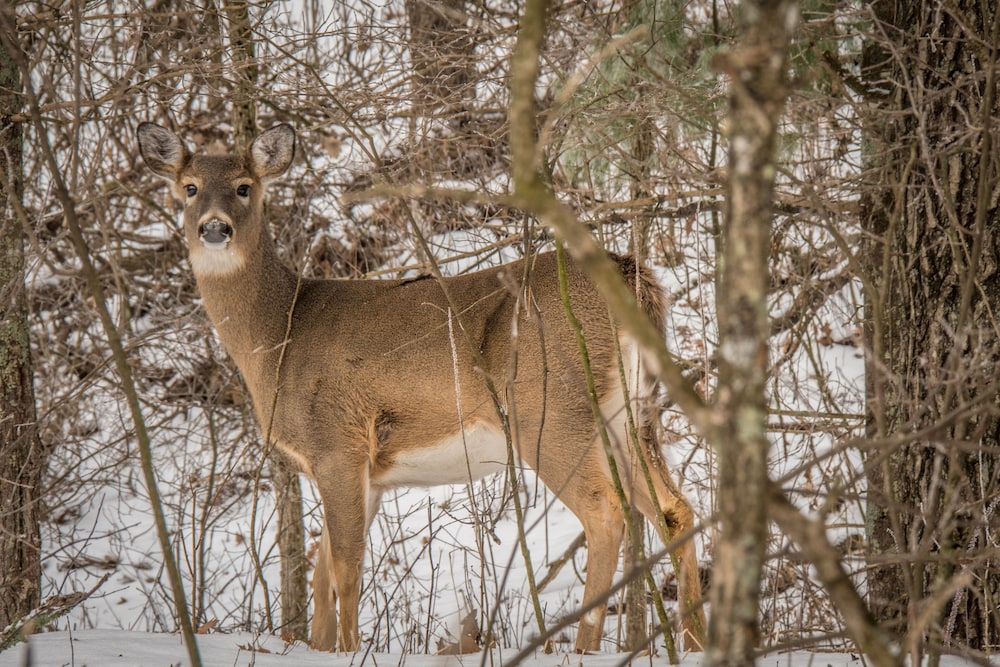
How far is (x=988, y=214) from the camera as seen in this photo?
12.8ft

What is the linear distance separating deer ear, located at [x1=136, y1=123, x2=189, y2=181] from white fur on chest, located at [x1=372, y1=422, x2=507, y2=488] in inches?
84.3

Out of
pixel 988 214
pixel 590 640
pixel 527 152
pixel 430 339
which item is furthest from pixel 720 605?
pixel 430 339

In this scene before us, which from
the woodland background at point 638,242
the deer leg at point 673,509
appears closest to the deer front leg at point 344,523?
the woodland background at point 638,242

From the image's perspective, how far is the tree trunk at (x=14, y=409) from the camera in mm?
5039

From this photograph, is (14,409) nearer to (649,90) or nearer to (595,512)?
(595,512)

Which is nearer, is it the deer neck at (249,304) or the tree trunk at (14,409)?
the tree trunk at (14,409)

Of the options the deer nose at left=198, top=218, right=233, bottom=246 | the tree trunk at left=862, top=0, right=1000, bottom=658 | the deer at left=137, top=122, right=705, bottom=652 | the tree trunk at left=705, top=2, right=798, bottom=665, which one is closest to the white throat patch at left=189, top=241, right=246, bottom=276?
the deer at left=137, top=122, right=705, bottom=652

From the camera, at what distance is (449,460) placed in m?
5.40

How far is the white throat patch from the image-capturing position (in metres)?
5.60

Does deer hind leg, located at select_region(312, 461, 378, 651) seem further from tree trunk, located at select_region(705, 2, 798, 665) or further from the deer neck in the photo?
tree trunk, located at select_region(705, 2, 798, 665)

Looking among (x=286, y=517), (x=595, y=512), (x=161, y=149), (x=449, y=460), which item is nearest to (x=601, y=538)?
(x=595, y=512)

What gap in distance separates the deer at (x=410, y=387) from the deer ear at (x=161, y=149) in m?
0.01

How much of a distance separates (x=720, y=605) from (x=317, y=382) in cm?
407

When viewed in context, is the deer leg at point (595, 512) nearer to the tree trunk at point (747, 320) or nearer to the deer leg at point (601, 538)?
the deer leg at point (601, 538)
